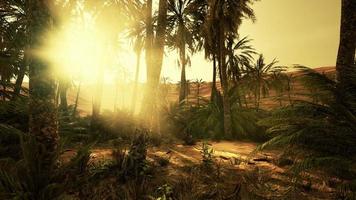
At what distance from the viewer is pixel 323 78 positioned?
152 inches

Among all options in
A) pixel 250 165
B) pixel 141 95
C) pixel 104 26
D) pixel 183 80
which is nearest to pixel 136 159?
pixel 250 165

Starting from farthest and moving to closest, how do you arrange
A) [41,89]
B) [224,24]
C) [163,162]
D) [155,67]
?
[224,24] → [155,67] → [163,162] → [41,89]

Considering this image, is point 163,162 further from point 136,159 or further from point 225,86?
point 225,86

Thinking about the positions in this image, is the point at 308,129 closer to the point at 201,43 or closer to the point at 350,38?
the point at 350,38

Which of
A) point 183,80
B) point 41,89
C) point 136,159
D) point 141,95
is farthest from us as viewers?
point 141,95

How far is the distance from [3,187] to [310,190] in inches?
198

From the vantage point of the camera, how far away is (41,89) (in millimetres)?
5125

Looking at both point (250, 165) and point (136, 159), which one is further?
point (250, 165)

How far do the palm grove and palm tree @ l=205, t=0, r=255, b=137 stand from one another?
0.14ft

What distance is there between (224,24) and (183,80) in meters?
6.92

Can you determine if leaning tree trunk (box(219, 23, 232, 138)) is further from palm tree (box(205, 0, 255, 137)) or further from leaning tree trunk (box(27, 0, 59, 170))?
leaning tree trunk (box(27, 0, 59, 170))

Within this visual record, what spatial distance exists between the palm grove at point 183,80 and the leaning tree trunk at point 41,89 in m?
0.02

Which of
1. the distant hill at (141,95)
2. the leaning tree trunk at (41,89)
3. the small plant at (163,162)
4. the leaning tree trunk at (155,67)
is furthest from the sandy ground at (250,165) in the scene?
the distant hill at (141,95)

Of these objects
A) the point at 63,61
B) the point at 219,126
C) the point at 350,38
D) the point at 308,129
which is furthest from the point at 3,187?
the point at 219,126
